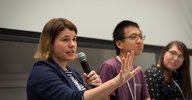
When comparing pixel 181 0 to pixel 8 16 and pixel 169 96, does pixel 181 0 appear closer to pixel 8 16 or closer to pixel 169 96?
pixel 169 96

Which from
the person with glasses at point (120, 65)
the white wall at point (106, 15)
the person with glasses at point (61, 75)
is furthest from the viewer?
the white wall at point (106, 15)

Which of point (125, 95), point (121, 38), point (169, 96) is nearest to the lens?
point (125, 95)

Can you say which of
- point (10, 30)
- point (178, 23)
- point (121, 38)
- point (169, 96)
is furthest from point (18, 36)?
point (178, 23)

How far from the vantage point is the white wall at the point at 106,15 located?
2.66 m

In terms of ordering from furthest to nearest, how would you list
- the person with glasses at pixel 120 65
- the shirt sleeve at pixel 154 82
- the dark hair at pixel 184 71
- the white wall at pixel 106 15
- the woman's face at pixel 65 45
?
1. the dark hair at pixel 184 71
2. the shirt sleeve at pixel 154 82
3. the white wall at pixel 106 15
4. the person with glasses at pixel 120 65
5. the woman's face at pixel 65 45

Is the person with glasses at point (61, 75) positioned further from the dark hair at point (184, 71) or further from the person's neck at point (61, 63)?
the dark hair at point (184, 71)

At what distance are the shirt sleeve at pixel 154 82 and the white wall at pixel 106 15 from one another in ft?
2.16

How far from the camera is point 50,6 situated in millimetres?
2854

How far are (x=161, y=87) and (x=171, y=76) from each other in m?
0.19

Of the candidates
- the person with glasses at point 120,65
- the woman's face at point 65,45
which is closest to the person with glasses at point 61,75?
the woman's face at point 65,45

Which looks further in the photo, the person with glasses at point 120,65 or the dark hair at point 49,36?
the person with glasses at point 120,65

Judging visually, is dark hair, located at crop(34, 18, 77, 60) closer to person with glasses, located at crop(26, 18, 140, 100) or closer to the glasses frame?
person with glasses, located at crop(26, 18, 140, 100)

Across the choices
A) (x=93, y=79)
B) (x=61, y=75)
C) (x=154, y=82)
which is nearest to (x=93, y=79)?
(x=93, y=79)

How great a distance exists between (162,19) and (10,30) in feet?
7.00
